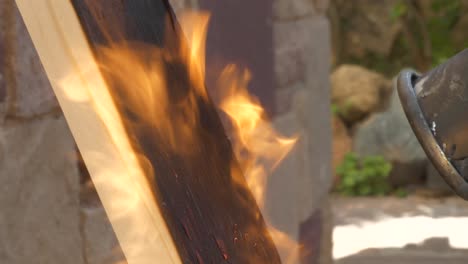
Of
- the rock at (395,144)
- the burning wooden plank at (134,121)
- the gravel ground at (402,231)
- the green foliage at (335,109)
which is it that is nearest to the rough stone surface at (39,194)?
the burning wooden plank at (134,121)

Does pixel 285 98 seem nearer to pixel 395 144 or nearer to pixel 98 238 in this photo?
pixel 98 238

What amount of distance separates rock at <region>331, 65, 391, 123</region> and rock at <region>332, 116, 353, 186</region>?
0.66 ft

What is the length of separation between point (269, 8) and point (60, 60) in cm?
195

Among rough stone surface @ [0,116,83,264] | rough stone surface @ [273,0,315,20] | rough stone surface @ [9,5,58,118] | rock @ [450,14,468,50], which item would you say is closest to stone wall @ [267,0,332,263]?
rough stone surface @ [273,0,315,20]

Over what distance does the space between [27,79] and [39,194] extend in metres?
0.24

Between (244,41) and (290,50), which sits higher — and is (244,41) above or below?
above

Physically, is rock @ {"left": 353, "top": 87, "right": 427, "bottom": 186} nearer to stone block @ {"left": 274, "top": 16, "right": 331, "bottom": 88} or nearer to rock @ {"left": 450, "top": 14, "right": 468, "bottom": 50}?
rock @ {"left": 450, "top": 14, "right": 468, "bottom": 50}

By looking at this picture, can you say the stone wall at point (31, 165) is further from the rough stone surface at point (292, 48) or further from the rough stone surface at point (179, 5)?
the rough stone surface at point (292, 48)

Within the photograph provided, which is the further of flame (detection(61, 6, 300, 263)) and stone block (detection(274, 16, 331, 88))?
stone block (detection(274, 16, 331, 88))

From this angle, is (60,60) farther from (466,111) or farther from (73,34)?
(466,111)

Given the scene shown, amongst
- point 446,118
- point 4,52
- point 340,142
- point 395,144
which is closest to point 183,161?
point 446,118

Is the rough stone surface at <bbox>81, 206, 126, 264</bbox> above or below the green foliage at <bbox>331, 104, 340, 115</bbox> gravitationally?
above

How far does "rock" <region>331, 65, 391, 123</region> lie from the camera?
27.3 feet

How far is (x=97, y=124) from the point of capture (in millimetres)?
770
